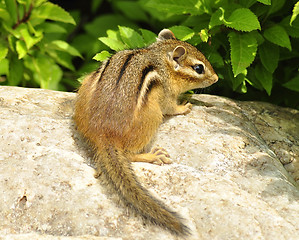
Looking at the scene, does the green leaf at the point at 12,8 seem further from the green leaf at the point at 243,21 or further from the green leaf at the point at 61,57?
the green leaf at the point at 243,21

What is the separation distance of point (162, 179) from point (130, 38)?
2.12 m

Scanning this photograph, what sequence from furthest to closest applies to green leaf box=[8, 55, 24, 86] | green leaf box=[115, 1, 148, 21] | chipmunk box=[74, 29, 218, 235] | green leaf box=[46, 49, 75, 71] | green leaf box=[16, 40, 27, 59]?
green leaf box=[115, 1, 148, 21] → green leaf box=[46, 49, 75, 71] → green leaf box=[8, 55, 24, 86] → green leaf box=[16, 40, 27, 59] → chipmunk box=[74, 29, 218, 235]

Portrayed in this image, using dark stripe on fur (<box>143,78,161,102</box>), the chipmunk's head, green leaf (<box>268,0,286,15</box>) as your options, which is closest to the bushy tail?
dark stripe on fur (<box>143,78,161,102</box>)

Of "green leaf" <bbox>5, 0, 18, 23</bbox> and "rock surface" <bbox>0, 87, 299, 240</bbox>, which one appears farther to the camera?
"green leaf" <bbox>5, 0, 18, 23</bbox>

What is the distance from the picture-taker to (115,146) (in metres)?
3.48

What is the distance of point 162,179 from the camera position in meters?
3.31

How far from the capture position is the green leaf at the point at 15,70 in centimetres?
527

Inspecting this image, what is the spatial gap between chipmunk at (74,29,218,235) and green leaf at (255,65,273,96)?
2.17ft

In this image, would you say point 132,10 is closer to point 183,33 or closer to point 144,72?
point 183,33


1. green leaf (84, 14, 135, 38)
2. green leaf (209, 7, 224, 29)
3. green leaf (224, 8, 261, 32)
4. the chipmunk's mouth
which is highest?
green leaf (224, 8, 261, 32)

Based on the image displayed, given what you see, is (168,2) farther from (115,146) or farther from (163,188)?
(163,188)

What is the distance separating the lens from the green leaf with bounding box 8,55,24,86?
17.3 ft

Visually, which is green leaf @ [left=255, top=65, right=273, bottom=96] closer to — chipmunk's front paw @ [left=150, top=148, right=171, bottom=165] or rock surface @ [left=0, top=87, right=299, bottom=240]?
rock surface @ [left=0, top=87, right=299, bottom=240]

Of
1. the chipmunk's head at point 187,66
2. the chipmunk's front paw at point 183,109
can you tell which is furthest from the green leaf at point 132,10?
the chipmunk's front paw at point 183,109
